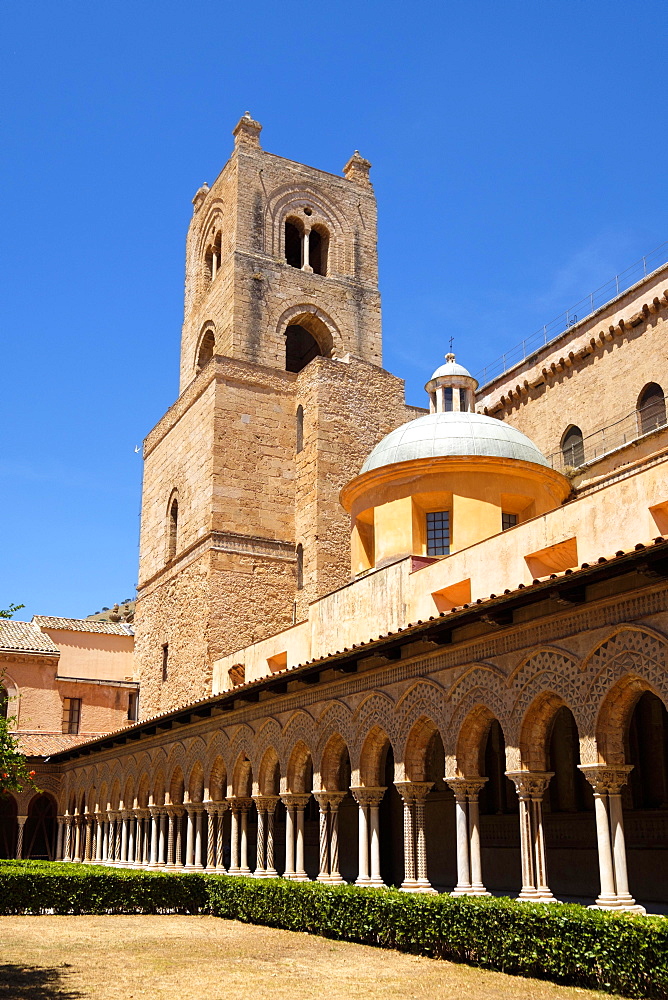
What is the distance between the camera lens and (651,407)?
24781 mm

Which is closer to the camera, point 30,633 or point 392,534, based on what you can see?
point 392,534

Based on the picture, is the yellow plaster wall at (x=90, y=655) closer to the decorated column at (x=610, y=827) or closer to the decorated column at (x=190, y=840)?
the decorated column at (x=190, y=840)

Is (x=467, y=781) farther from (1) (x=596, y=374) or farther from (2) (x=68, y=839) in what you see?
(2) (x=68, y=839)

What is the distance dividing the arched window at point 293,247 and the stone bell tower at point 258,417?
65 millimetres

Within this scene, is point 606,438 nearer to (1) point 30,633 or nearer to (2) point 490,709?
(2) point 490,709

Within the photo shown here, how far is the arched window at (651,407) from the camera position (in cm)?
2444

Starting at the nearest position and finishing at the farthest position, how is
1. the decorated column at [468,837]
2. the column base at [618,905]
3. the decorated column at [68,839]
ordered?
1. the column base at [618,905]
2. the decorated column at [468,837]
3. the decorated column at [68,839]

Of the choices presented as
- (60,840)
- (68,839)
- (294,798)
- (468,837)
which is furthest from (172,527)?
(468,837)

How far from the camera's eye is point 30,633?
40906 mm

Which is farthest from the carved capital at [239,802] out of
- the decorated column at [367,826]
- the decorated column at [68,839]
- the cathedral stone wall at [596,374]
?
the decorated column at [68,839]

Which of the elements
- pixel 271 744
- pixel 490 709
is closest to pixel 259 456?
pixel 271 744

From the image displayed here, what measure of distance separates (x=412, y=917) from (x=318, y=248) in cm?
2872

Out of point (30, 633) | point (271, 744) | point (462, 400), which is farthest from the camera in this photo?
point (30, 633)

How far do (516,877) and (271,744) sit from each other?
16.9ft
